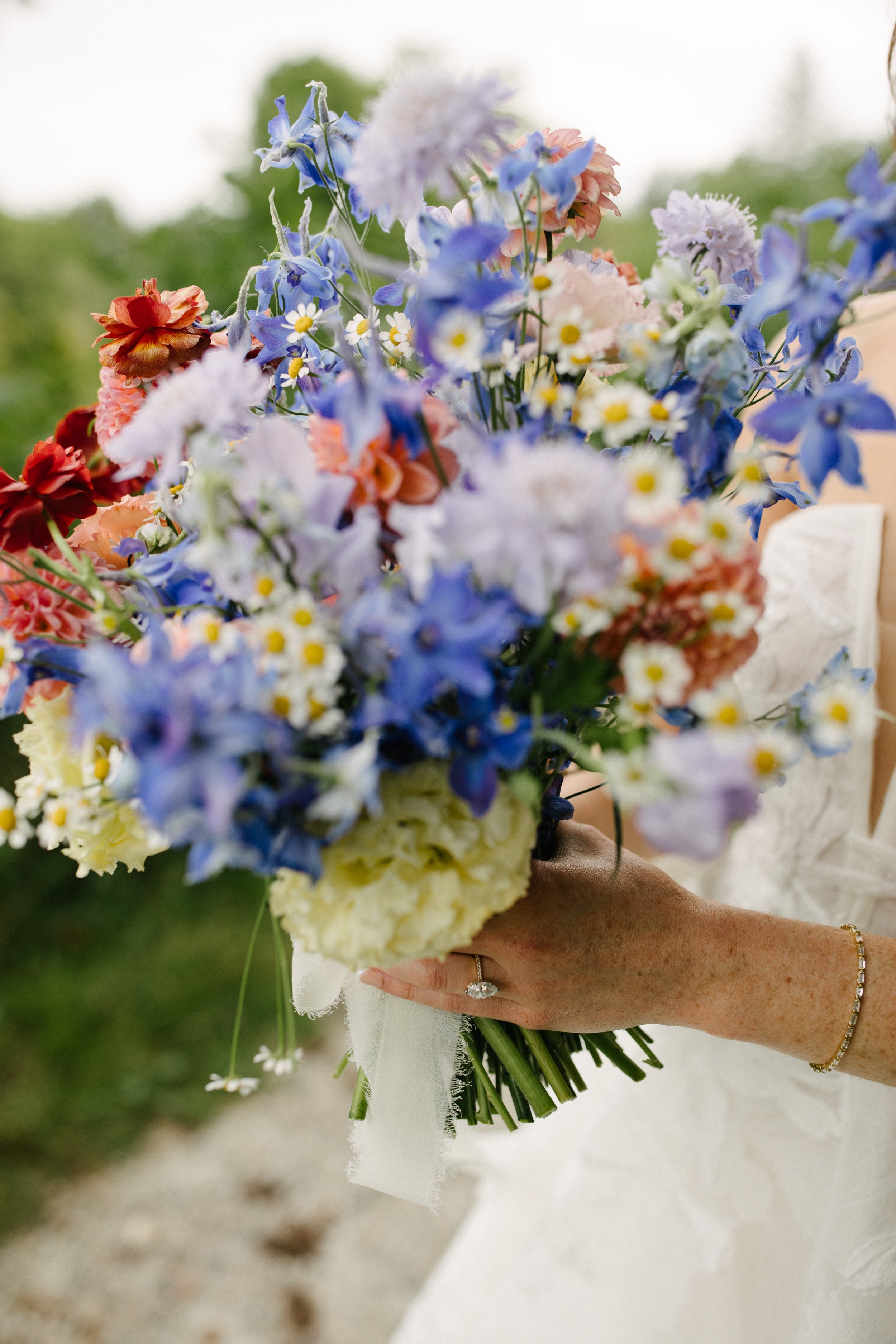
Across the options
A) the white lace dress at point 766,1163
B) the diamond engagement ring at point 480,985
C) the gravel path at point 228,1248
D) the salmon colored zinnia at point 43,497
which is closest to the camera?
the salmon colored zinnia at point 43,497

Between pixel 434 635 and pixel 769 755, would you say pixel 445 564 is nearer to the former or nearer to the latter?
pixel 434 635

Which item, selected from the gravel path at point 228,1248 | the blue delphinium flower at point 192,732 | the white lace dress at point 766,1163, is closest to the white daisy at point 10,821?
the blue delphinium flower at point 192,732

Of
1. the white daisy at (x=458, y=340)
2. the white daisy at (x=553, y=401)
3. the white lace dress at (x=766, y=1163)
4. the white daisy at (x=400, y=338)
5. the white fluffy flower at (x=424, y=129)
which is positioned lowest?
the white lace dress at (x=766, y=1163)

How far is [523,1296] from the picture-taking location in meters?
1.16

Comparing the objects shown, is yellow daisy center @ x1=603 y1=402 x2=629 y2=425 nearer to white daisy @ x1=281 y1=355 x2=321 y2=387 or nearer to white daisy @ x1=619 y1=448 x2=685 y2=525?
white daisy @ x1=619 y1=448 x2=685 y2=525

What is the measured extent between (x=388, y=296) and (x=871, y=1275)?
103cm

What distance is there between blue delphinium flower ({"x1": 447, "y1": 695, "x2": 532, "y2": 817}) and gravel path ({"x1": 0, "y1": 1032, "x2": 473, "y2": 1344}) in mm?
1667

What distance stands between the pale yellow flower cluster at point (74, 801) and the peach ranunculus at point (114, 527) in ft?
0.41

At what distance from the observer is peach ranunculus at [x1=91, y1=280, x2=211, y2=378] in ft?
2.10

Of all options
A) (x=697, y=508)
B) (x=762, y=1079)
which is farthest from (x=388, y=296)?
(x=762, y=1079)

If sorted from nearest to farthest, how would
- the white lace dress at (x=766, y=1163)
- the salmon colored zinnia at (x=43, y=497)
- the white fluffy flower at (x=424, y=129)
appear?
the white fluffy flower at (x=424, y=129)
the salmon colored zinnia at (x=43, y=497)
the white lace dress at (x=766, y=1163)

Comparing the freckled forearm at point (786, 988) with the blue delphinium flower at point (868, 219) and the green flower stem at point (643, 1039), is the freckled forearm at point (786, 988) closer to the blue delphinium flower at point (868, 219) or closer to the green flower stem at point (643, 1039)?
the green flower stem at point (643, 1039)

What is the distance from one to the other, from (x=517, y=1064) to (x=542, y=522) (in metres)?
0.55

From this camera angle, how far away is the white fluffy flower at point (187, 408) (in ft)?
1.51
